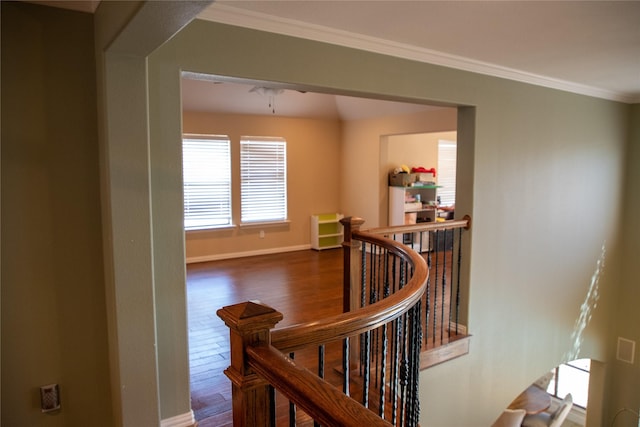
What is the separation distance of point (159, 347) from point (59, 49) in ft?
5.55

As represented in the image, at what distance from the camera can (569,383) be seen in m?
8.45

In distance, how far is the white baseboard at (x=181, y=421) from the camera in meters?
2.52

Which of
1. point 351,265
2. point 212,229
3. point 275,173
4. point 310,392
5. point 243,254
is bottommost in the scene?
point 243,254

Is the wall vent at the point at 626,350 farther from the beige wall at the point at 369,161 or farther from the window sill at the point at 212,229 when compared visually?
the window sill at the point at 212,229

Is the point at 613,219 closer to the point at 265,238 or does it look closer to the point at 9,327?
the point at 265,238

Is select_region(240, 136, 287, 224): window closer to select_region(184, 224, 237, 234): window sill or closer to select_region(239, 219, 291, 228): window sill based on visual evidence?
select_region(239, 219, 291, 228): window sill

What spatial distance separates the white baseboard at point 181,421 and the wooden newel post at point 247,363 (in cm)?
159

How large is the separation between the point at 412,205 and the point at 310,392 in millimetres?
6725

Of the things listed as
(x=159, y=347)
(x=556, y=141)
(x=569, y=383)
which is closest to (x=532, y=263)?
(x=556, y=141)

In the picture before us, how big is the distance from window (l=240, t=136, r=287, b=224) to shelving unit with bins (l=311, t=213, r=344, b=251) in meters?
0.60

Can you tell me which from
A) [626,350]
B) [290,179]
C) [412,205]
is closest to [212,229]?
[290,179]

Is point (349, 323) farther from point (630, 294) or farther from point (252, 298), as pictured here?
point (630, 294)

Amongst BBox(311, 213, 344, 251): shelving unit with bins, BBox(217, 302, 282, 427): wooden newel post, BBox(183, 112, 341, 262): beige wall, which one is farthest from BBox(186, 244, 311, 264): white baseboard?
BBox(217, 302, 282, 427): wooden newel post

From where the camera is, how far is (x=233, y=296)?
16.5ft
